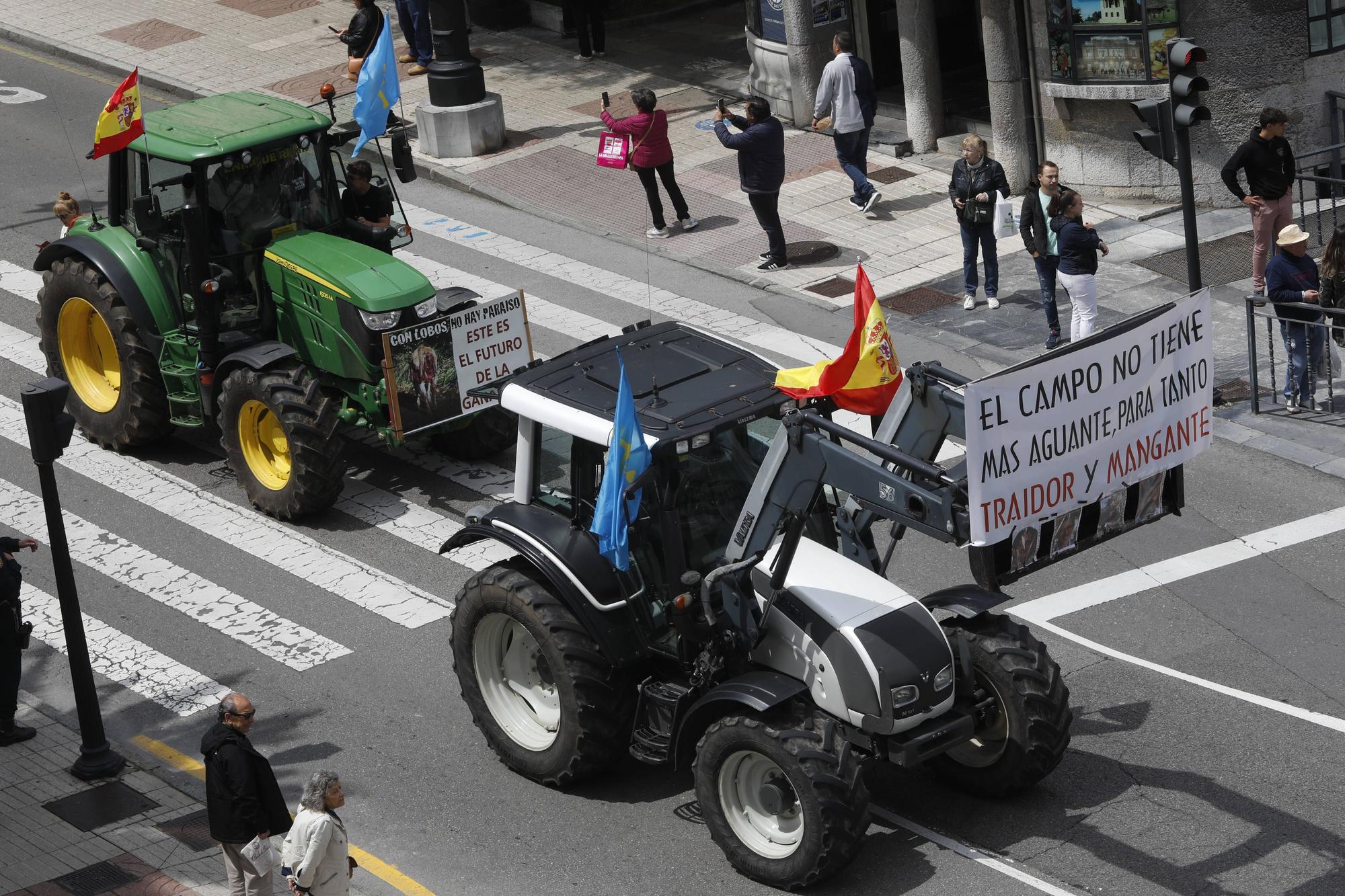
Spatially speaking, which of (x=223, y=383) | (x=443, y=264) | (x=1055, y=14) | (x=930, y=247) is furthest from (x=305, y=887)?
(x=1055, y=14)

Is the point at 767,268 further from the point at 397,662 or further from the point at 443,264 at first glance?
the point at 397,662

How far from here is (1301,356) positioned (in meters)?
14.9

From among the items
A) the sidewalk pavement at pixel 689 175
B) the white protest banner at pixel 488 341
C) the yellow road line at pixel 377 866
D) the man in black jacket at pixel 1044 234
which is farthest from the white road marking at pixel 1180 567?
the yellow road line at pixel 377 866

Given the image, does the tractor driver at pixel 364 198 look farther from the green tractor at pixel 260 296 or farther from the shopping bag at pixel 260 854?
Answer: the shopping bag at pixel 260 854

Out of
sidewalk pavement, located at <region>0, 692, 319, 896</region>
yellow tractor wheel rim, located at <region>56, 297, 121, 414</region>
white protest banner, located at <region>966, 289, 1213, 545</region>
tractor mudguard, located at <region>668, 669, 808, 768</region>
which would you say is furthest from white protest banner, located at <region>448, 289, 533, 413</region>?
white protest banner, located at <region>966, 289, 1213, 545</region>

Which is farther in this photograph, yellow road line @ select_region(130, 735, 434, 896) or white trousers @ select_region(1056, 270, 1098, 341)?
white trousers @ select_region(1056, 270, 1098, 341)

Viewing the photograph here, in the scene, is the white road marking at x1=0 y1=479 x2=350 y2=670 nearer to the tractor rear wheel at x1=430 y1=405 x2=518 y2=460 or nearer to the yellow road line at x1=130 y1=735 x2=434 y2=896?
the yellow road line at x1=130 y1=735 x2=434 y2=896

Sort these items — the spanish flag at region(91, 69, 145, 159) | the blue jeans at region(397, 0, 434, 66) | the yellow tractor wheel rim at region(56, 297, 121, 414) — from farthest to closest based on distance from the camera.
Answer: the blue jeans at region(397, 0, 434, 66) < the yellow tractor wheel rim at region(56, 297, 121, 414) < the spanish flag at region(91, 69, 145, 159)

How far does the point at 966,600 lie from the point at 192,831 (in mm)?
4511

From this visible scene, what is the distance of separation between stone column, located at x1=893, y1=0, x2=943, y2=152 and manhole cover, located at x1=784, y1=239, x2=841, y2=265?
309cm

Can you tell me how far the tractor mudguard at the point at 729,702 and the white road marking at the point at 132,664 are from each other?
3664mm

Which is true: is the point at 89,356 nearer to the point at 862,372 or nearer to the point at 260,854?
the point at 260,854

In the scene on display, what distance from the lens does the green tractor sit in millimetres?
13523

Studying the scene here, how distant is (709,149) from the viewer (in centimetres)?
2220
